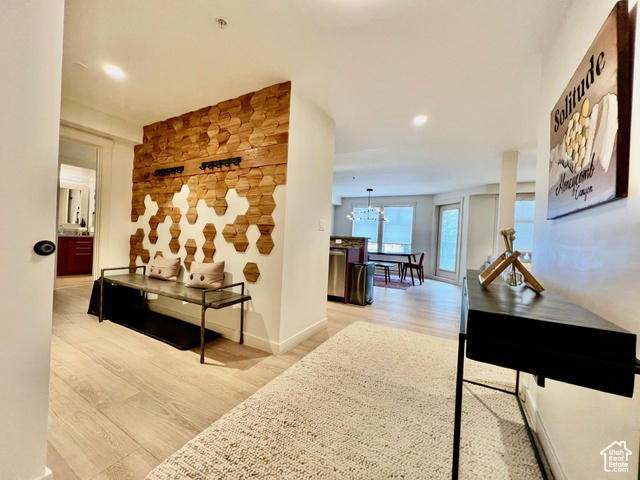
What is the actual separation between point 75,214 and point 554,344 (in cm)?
872

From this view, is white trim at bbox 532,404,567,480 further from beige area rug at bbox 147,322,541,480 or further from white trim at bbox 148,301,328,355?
white trim at bbox 148,301,328,355

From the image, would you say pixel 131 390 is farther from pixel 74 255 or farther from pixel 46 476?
pixel 74 255

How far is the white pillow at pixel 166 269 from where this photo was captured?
302 centimetres

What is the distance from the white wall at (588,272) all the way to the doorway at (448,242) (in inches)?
233

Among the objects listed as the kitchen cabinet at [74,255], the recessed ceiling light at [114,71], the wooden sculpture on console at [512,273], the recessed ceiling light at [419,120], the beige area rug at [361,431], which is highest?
the recessed ceiling light at [419,120]

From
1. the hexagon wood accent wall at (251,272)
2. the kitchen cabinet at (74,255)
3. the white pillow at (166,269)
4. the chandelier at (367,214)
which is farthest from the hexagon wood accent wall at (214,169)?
the chandelier at (367,214)

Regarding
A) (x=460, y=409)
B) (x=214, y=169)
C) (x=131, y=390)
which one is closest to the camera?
(x=460, y=409)

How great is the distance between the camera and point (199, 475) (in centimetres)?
115

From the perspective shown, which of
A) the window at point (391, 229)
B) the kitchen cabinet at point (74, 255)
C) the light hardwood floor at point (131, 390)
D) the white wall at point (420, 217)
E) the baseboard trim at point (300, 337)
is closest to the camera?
the light hardwood floor at point (131, 390)

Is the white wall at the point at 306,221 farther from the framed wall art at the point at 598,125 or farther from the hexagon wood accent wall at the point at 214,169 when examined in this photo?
the framed wall art at the point at 598,125

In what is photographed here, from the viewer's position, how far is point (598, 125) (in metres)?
0.92

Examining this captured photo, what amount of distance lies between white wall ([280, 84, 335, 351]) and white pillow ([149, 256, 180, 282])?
1.49 m

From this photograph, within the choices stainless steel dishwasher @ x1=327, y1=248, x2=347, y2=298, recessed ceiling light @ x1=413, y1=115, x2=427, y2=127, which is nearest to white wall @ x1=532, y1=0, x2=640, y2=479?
recessed ceiling light @ x1=413, y1=115, x2=427, y2=127

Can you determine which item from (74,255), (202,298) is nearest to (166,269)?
(202,298)
